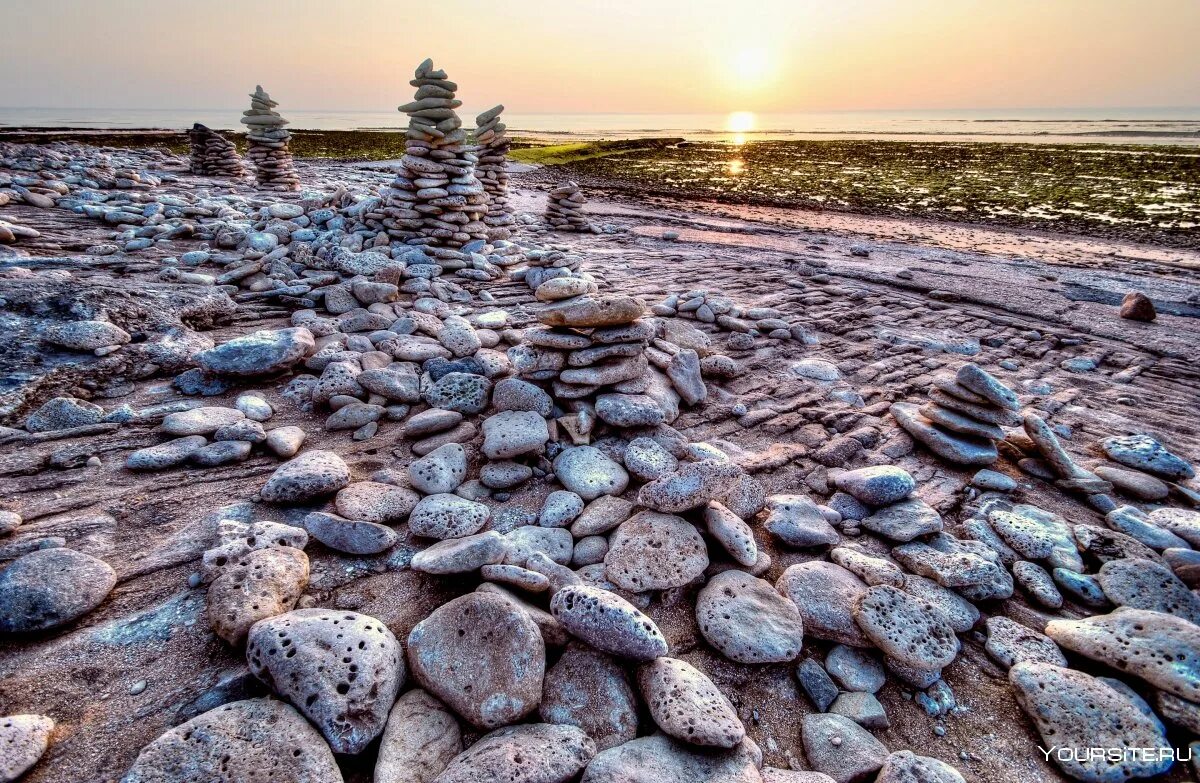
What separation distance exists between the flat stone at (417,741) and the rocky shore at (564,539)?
0.04 feet

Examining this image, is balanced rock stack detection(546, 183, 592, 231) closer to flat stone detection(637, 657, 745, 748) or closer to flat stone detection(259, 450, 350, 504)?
flat stone detection(259, 450, 350, 504)

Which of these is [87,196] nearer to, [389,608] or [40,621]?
[40,621]

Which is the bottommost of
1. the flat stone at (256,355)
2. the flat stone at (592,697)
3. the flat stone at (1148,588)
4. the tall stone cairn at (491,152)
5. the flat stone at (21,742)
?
the flat stone at (1148,588)

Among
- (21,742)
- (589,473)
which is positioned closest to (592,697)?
(589,473)

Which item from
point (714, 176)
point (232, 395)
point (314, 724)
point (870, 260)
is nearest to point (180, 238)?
point (232, 395)

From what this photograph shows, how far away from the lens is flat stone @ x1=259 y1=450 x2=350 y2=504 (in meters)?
3.46

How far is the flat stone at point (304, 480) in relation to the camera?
3463 millimetres

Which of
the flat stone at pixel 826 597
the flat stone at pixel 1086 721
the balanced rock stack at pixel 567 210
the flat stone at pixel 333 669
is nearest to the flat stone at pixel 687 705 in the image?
the flat stone at pixel 826 597

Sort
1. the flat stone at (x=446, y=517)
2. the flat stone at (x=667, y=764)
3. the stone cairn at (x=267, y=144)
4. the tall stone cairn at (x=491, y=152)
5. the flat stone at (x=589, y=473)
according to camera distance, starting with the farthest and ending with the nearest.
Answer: the stone cairn at (x=267, y=144) < the tall stone cairn at (x=491, y=152) < the flat stone at (x=589, y=473) < the flat stone at (x=446, y=517) < the flat stone at (x=667, y=764)

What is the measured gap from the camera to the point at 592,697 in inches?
101

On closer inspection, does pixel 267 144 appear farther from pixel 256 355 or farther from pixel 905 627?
pixel 905 627

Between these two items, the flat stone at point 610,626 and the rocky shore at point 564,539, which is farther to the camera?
the flat stone at point 610,626

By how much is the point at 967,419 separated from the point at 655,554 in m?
3.37

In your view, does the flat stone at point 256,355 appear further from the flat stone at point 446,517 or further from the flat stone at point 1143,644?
the flat stone at point 1143,644
